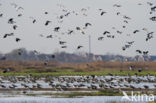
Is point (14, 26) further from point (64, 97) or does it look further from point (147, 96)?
point (147, 96)

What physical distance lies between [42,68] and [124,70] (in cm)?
1391

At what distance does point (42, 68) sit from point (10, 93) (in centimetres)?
5716

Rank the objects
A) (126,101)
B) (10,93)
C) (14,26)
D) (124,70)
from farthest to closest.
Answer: (124,70), (10,93), (14,26), (126,101)

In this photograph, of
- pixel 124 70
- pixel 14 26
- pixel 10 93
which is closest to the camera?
pixel 14 26

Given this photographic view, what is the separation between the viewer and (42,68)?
353 feet

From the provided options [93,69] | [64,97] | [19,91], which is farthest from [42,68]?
[64,97]

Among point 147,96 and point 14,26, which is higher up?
point 14,26

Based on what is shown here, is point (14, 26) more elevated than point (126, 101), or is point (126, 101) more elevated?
point (14, 26)

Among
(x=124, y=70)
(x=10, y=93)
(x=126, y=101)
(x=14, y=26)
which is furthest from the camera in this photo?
(x=124, y=70)

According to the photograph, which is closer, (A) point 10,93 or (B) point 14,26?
(B) point 14,26

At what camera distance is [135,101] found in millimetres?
42062

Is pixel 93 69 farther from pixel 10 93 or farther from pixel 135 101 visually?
pixel 135 101

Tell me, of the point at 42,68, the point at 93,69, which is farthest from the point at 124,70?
the point at 42,68

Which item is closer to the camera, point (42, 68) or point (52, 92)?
point (52, 92)
